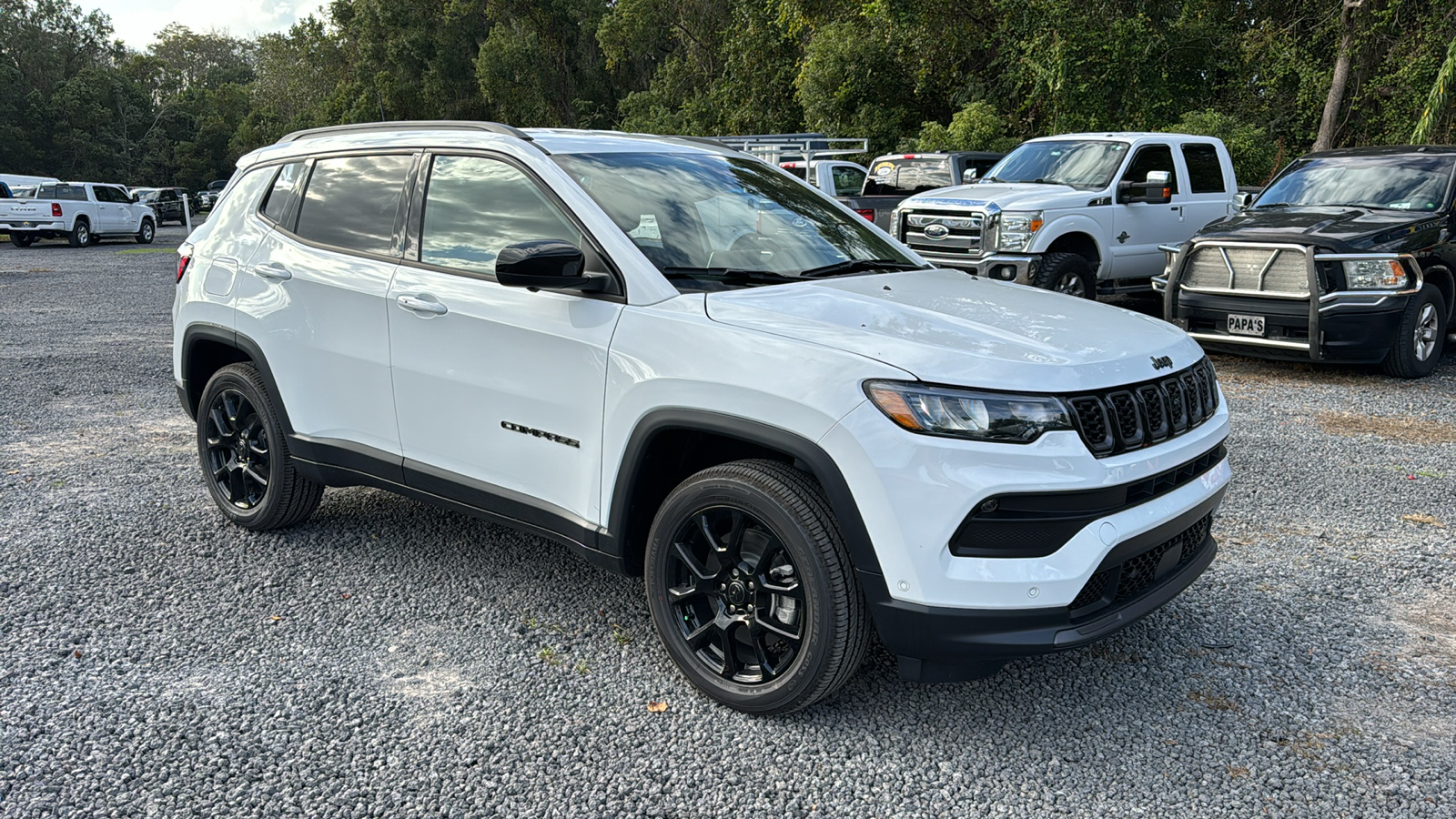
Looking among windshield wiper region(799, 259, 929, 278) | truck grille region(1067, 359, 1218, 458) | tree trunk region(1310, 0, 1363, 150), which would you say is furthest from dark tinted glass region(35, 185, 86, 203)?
truck grille region(1067, 359, 1218, 458)

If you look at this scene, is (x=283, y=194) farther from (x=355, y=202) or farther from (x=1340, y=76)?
(x=1340, y=76)

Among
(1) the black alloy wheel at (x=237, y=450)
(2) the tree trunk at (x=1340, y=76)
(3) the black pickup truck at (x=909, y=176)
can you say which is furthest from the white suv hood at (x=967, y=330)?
(2) the tree trunk at (x=1340, y=76)

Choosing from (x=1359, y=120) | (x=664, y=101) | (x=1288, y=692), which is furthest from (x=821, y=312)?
(x=664, y=101)

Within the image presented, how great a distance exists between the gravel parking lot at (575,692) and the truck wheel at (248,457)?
150mm

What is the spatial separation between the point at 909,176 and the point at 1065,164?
142 inches

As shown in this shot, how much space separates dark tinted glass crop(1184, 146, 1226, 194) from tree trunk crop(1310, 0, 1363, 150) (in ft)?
26.0

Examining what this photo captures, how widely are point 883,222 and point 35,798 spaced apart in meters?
12.4

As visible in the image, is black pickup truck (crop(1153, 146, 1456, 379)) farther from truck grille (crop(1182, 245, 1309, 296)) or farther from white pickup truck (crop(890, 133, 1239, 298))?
white pickup truck (crop(890, 133, 1239, 298))

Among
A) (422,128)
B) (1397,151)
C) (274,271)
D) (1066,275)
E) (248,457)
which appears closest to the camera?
(422,128)

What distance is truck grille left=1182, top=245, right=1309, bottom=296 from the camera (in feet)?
27.6

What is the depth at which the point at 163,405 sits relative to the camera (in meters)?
7.84

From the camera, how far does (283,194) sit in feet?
15.7

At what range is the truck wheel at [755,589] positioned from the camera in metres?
3.05

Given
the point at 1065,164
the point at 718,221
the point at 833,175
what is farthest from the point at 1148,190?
the point at 718,221
